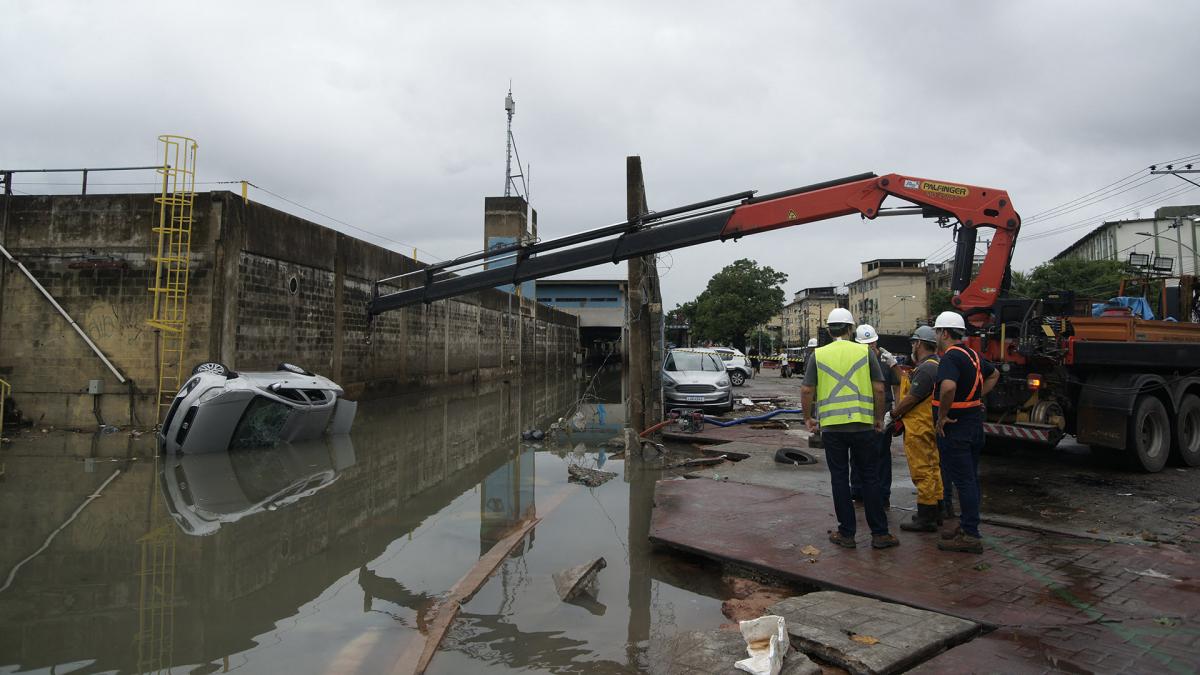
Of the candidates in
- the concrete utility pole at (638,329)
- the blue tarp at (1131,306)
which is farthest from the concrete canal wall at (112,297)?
the blue tarp at (1131,306)

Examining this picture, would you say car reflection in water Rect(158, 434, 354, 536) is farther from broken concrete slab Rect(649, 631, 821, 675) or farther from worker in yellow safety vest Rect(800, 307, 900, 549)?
worker in yellow safety vest Rect(800, 307, 900, 549)

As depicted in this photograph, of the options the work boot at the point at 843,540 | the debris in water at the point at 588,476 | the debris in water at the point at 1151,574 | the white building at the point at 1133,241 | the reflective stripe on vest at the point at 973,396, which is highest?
the white building at the point at 1133,241

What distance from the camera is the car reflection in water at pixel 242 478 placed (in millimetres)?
6371

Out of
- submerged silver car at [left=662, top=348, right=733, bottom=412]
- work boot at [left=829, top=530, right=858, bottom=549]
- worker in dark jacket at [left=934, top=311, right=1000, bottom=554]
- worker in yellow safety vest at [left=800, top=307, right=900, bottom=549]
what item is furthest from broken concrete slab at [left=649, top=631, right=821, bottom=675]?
submerged silver car at [left=662, top=348, right=733, bottom=412]

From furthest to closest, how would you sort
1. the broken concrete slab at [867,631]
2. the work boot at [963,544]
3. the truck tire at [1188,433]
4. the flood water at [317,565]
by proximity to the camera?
the truck tire at [1188,433], the work boot at [963,544], the flood water at [317,565], the broken concrete slab at [867,631]

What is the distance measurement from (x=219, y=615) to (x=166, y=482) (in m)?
4.60

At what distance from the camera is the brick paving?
3.10 m

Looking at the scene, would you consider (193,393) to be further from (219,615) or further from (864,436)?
(864,436)

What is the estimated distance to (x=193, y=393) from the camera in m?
9.00

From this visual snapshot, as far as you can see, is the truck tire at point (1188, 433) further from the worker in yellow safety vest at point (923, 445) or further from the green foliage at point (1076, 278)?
the green foliage at point (1076, 278)

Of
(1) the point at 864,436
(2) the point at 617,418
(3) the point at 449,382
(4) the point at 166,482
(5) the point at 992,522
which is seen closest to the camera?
(1) the point at 864,436

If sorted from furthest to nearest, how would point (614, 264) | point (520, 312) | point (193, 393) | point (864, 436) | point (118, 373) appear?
point (520, 312) < point (118, 373) < point (614, 264) < point (193, 393) < point (864, 436)

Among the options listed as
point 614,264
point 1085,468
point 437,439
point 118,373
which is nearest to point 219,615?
point 437,439

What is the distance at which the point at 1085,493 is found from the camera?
687 centimetres
